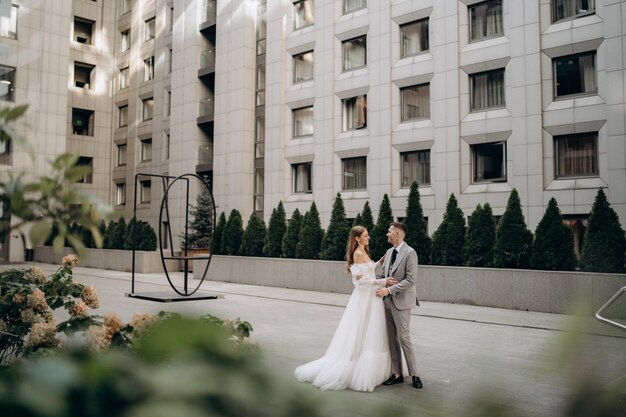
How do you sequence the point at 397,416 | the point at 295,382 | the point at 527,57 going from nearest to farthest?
1. the point at 397,416
2. the point at 295,382
3. the point at 527,57

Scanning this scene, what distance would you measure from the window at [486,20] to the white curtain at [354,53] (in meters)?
5.47

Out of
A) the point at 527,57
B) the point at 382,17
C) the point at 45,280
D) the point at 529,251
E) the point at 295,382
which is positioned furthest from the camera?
the point at 382,17

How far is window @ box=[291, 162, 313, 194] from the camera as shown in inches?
1133

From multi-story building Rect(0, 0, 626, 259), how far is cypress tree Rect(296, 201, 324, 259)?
406 centimetres

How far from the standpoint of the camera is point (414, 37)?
2522 cm

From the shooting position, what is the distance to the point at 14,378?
641mm

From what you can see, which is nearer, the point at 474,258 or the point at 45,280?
the point at 45,280

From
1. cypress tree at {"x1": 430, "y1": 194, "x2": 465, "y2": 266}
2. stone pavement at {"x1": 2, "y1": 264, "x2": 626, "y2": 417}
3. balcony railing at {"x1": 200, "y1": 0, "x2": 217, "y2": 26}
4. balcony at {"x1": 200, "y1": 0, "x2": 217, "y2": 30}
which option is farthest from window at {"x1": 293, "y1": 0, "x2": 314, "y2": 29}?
cypress tree at {"x1": 430, "y1": 194, "x2": 465, "y2": 266}

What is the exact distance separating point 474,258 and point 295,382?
57.7ft

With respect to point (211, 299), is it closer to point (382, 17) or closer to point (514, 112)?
point (514, 112)

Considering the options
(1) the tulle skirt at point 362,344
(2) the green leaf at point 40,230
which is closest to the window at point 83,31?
(1) the tulle skirt at point 362,344

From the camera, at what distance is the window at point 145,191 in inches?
1527

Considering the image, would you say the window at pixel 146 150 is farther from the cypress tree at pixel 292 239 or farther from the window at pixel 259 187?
the cypress tree at pixel 292 239

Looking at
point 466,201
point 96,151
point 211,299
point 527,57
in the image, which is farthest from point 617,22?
point 96,151
